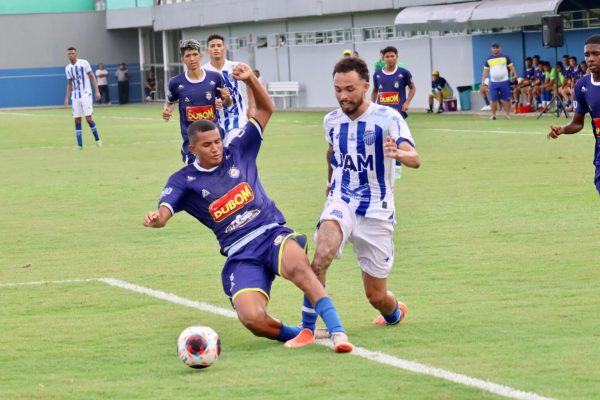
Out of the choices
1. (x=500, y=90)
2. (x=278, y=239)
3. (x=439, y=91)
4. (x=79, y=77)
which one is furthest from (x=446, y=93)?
(x=278, y=239)

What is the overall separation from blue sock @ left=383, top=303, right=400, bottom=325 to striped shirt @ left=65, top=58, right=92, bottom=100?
25.0m

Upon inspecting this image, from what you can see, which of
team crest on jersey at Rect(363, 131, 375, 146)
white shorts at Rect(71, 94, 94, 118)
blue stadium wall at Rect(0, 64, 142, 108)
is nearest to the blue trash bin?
white shorts at Rect(71, 94, 94, 118)

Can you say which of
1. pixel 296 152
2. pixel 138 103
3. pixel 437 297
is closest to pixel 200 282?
pixel 437 297

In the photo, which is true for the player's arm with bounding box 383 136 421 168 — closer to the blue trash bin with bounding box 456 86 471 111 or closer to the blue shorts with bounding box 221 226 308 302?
the blue shorts with bounding box 221 226 308 302

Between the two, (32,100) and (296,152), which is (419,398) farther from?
(32,100)

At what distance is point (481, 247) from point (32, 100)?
196 feet

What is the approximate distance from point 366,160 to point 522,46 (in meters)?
32.8

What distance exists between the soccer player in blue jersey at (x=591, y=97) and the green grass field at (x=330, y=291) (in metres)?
1.17

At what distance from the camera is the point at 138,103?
69688 millimetres

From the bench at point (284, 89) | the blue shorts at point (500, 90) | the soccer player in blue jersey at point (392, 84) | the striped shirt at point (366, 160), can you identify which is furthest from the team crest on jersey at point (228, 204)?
the bench at point (284, 89)

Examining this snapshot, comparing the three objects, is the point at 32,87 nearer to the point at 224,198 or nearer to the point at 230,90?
the point at 230,90

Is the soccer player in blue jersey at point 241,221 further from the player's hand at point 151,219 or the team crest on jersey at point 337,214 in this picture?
the team crest on jersey at point 337,214

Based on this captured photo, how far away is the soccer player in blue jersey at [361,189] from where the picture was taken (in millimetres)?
8672

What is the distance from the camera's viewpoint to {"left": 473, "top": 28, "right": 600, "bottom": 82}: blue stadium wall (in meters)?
38.8
